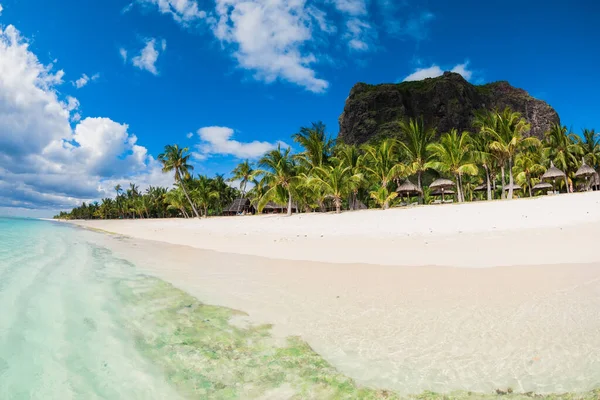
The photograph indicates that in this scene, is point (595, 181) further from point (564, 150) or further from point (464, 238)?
point (464, 238)

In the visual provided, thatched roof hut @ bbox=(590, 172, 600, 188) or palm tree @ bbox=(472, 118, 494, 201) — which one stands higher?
palm tree @ bbox=(472, 118, 494, 201)

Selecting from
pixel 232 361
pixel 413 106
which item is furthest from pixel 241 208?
pixel 413 106

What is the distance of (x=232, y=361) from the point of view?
2.83 metres

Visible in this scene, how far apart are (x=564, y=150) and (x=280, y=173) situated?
29.9m

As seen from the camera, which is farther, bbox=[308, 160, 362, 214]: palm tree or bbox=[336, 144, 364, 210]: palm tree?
bbox=[336, 144, 364, 210]: palm tree

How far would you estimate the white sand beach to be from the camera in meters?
2.49

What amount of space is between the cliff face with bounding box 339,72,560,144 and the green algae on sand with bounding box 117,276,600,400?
250ft

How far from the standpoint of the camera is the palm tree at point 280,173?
2734 cm

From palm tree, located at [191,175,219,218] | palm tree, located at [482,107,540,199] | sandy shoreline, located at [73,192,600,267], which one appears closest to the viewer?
sandy shoreline, located at [73,192,600,267]

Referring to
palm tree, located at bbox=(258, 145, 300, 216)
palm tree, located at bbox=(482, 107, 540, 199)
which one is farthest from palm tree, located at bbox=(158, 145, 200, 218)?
palm tree, located at bbox=(482, 107, 540, 199)

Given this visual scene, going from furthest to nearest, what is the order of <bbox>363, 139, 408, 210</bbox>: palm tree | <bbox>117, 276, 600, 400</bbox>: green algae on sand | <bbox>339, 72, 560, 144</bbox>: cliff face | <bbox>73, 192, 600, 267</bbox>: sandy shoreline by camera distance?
<bbox>339, 72, 560, 144</bbox>: cliff face < <bbox>363, 139, 408, 210</bbox>: palm tree < <bbox>73, 192, 600, 267</bbox>: sandy shoreline < <bbox>117, 276, 600, 400</bbox>: green algae on sand

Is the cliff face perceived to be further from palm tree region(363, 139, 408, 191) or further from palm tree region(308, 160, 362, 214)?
palm tree region(308, 160, 362, 214)

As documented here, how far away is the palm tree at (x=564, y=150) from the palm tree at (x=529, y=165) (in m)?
1.23

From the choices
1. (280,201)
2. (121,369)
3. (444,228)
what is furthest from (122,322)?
(280,201)
